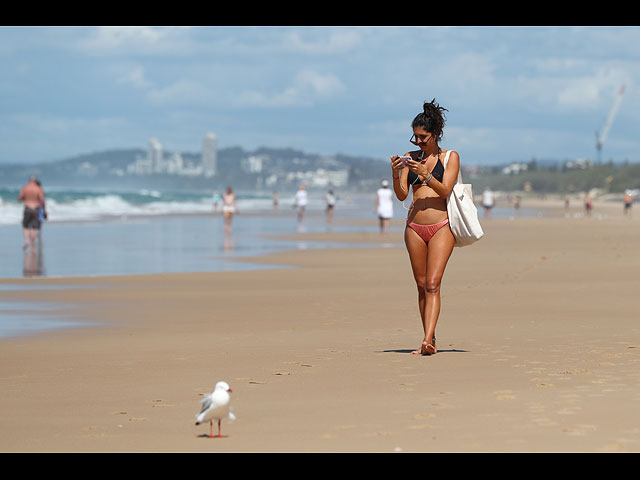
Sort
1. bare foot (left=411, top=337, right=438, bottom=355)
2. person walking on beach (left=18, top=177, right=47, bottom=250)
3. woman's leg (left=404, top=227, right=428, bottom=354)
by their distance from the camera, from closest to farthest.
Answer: bare foot (left=411, top=337, right=438, bottom=355)
woman's leg (left=404, top=227, right=428, bottom=354)
person walking on beach (left=18, top=177, right=47, bottom=250)

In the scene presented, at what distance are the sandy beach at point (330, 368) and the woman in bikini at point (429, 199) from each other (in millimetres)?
557

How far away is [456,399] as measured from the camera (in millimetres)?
6742

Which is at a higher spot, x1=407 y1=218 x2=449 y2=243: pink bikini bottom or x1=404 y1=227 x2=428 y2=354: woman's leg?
x1=407 y1=218 x2=449 y2=243: pink bikini bottom

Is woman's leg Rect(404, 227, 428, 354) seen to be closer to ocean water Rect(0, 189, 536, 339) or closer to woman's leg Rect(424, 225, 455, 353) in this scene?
woman's leg Rect(424, 225, 455, 353)

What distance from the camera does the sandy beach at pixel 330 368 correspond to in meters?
5.85

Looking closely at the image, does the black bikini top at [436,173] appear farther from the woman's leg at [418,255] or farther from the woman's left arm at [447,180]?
the woman's leg at [418,255]

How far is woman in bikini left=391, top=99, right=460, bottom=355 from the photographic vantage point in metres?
8.57

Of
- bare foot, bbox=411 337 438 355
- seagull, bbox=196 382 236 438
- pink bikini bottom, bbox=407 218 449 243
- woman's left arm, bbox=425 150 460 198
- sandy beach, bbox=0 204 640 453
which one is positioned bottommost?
sandy beach, bbox=0 204 640 453

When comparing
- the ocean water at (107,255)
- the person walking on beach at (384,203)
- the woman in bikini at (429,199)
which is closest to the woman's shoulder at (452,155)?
the woman in bikini at (429,199)

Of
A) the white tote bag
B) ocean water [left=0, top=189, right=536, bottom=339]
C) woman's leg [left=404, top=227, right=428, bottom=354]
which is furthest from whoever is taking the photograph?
ocean water [left=0, top=189, right=536, bottom=339]

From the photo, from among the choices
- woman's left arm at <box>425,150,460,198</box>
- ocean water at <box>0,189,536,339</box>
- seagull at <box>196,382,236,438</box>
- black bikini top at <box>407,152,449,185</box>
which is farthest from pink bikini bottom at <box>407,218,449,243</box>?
ocean water at <box>0,189,536,339</box>

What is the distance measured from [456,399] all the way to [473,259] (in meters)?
14.1

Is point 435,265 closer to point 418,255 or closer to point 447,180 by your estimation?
point 418,255
